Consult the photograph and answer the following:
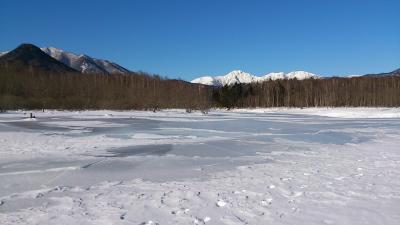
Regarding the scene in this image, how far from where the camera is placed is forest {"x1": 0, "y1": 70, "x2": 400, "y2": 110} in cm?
8144

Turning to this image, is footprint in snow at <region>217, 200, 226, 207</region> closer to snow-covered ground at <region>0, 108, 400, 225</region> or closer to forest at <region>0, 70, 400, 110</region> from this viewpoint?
snow-covered ground at <region>0, 108, 400, 225</region>

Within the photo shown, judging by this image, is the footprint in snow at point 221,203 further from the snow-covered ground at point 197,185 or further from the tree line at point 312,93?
the tree line at point 312,93

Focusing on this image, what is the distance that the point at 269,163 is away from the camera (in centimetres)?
1088

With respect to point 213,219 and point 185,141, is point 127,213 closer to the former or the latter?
point 213,219

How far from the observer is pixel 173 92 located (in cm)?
9962

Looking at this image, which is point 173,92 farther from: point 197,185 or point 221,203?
point 221,203

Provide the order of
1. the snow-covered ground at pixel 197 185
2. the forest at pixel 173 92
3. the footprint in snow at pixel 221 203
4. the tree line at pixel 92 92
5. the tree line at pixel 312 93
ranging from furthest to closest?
the tree line at pixel 312 93 < the forest at pixel 173 92 < the tree line at pixel 92 92 < the footprint in snow at pixel 221 203 < the snow-covered ground at pixel 197 185

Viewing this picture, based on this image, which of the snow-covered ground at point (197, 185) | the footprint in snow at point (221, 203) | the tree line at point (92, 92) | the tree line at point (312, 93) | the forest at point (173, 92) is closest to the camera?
the snow-covered ground at point (197, 185)

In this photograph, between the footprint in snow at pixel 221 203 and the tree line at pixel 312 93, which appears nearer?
the footprint in snow at pixel 221 203

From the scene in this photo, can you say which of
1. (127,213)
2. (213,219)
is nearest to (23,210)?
(127,213)

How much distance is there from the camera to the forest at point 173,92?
267 ft

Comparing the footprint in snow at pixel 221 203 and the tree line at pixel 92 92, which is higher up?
the tree line at pixel 92 92

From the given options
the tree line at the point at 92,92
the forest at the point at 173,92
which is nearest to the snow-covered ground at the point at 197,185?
the tree line at the point at 92,92

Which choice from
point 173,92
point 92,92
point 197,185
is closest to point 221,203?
point 197,185
